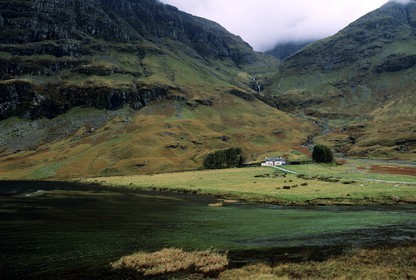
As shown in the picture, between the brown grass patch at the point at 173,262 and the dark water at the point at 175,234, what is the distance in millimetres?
1845

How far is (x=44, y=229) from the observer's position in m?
50.5

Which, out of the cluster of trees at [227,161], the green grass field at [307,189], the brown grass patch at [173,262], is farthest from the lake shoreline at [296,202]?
the cluster of trees at [227,161]

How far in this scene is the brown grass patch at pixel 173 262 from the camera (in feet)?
103

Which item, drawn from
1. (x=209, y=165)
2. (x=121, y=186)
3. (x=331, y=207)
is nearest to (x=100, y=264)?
(x=331, y=207)

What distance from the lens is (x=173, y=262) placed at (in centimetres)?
3344

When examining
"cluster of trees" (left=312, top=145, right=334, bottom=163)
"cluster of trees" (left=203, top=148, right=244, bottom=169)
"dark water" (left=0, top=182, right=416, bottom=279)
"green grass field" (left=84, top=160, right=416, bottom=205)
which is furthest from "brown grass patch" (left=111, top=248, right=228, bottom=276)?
"cluster of trees" (left=203, top=148, right=244, bottom=169)

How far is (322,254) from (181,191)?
85.2 metres

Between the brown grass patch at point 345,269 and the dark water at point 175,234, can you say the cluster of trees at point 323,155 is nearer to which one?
the dark water at point 175,234

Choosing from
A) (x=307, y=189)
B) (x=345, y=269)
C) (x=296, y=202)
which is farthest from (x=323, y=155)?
(x=345, y=269)

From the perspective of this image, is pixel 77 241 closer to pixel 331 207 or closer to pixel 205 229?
Result: pixel 205 229

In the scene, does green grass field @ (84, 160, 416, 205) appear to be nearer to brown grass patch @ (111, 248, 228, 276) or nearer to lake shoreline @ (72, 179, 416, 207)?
lake shoreline @ (72, 179, 416, 207)

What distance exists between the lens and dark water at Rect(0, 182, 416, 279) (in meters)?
34.4

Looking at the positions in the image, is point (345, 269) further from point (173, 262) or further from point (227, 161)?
point (227, 161)

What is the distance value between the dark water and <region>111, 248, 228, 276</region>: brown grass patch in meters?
1.84
